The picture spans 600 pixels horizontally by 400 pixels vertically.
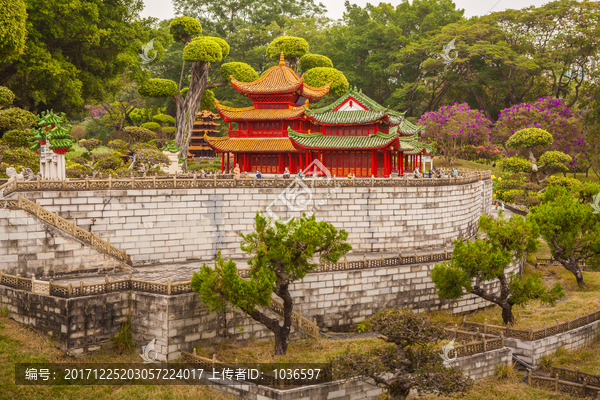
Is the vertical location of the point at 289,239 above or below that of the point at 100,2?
below

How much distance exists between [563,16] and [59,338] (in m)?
65.4

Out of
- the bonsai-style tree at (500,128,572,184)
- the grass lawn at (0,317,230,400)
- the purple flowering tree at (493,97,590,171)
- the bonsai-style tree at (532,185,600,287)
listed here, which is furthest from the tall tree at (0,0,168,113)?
the purple flowering tree at (493,97,590,171)

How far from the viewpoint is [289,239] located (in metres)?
22.0

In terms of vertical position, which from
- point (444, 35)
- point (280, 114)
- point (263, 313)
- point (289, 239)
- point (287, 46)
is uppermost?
point (444, 35)

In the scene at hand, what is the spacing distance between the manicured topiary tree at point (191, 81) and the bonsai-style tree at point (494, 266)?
1257 inches

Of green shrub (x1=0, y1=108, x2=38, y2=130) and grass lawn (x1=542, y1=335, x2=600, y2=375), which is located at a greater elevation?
green shrub (x1=0, y1=108, x2=38, y2=130)

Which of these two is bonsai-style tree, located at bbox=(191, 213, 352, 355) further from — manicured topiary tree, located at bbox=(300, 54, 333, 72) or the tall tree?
manicured topiary tree, located at bbox=(300, 54, 333, 72)

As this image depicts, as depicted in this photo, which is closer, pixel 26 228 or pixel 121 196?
pixel 26 228

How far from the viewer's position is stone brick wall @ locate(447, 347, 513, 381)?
A: 75.7 feet

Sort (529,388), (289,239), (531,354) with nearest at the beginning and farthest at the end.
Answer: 1. (289,239)
2. (529,388)
3. (531,354)

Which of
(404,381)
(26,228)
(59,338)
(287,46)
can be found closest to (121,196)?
(26,228)

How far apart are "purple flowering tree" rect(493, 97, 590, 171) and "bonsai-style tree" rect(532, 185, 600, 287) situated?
26.0 metres

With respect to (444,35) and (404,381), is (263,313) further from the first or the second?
(444,35)

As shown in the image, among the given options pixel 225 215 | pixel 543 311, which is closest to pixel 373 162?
pixel 225 215
